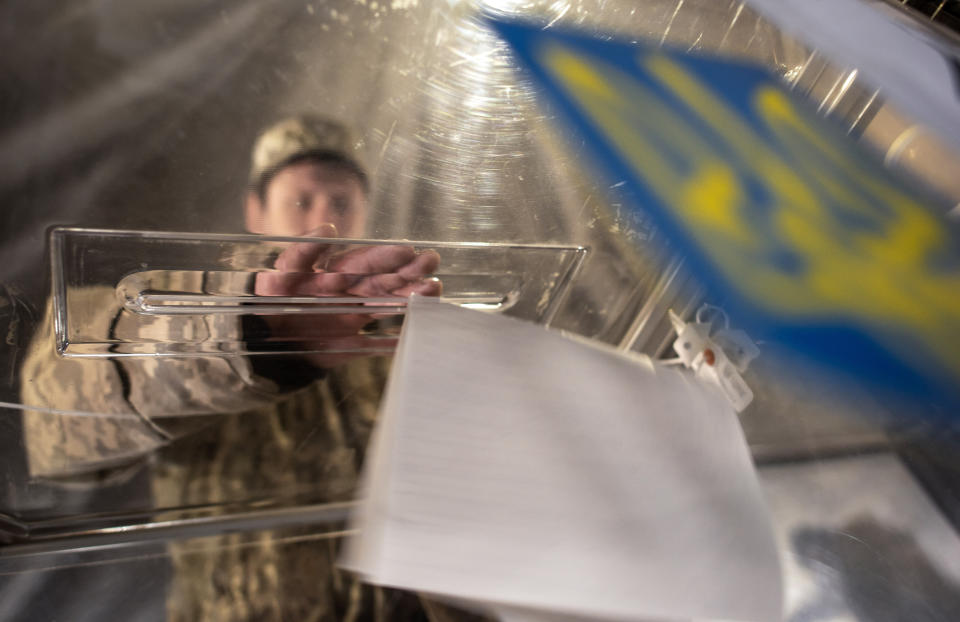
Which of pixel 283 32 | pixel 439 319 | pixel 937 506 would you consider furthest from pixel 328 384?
pixel 937 506

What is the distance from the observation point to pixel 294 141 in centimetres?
41

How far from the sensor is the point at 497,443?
0.40 metres

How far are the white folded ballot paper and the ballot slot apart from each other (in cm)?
7

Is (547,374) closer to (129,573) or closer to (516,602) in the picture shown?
(516,602)

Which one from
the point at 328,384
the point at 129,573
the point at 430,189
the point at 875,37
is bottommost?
the point at 129,573

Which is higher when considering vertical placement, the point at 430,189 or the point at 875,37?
the point at 875,37

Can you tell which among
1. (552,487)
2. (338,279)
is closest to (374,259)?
(338,279)

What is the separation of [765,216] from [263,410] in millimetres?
462

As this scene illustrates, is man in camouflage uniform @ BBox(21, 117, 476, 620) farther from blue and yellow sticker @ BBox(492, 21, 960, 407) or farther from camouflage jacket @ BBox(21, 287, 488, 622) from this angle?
blue and yellow sticker @ BBox(492, 21, 960, 407)

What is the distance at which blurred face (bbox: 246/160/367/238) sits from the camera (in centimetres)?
42

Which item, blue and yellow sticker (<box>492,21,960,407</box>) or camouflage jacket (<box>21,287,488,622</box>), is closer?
blue and yellow sticker (<box>492,21,960,407</box>)

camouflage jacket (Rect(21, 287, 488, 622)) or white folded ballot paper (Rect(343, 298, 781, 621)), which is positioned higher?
white folded ballot paper (Rect(343, 298, 781, 621))

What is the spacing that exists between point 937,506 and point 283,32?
22.4 inches

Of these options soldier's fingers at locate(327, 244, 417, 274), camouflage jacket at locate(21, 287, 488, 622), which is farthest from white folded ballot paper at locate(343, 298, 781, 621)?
camouflage jacket at locate(21, 287, 488, 622)
